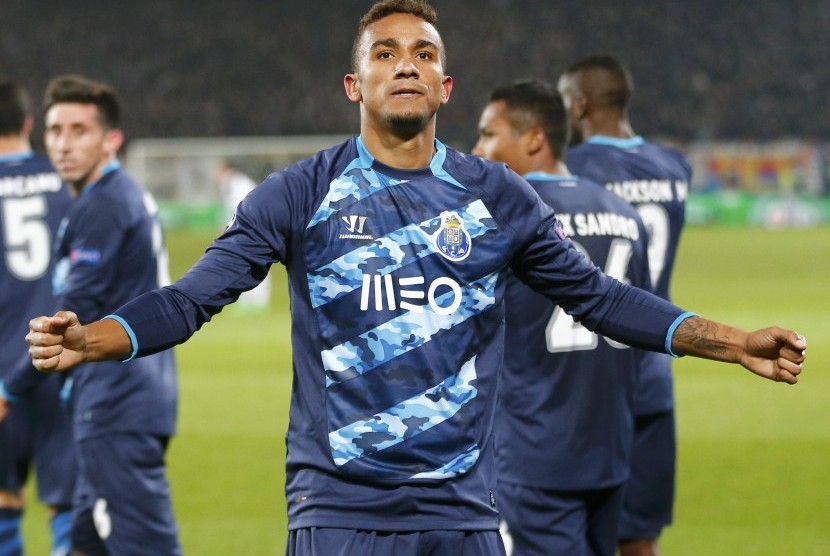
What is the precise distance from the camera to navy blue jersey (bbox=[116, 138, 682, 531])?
2920mm

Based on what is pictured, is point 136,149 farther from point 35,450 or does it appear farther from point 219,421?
point 35,450

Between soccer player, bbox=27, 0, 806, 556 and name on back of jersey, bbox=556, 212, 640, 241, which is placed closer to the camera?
soccer player, bbox=27, 0, 806, 556

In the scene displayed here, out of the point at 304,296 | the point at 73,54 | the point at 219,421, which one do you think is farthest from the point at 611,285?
the point at 73,54

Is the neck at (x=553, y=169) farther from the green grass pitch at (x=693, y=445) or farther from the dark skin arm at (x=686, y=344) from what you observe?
the green grass pitch at (x=693, y=445)

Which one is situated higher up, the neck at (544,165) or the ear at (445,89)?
the ear at (445,89)

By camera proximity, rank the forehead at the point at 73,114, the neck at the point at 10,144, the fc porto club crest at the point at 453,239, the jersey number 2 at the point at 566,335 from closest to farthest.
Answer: the fc porto club crest at the point at 453,239 → the jersey number 2 at the point at 566,335 → the forehead at the point at 73,114 → the neck at the point at 10,144

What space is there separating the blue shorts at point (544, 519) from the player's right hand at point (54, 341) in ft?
6.89

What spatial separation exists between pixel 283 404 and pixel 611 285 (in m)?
7.91

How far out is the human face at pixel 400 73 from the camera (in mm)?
3012

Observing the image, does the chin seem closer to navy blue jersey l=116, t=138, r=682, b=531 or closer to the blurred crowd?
navy blue jersey l=116, t=138, r=682, b=531

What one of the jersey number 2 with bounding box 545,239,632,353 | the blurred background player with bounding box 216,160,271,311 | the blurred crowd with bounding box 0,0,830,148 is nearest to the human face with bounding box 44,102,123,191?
the jersey number 2 with bounding box 545,239,632,353

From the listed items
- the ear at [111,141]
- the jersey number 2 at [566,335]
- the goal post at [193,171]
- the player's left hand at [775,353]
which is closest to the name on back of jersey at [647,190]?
the jersey number 2 at [566,335]

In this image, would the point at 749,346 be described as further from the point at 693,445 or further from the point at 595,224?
the point at 693,445

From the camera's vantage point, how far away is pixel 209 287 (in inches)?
111
